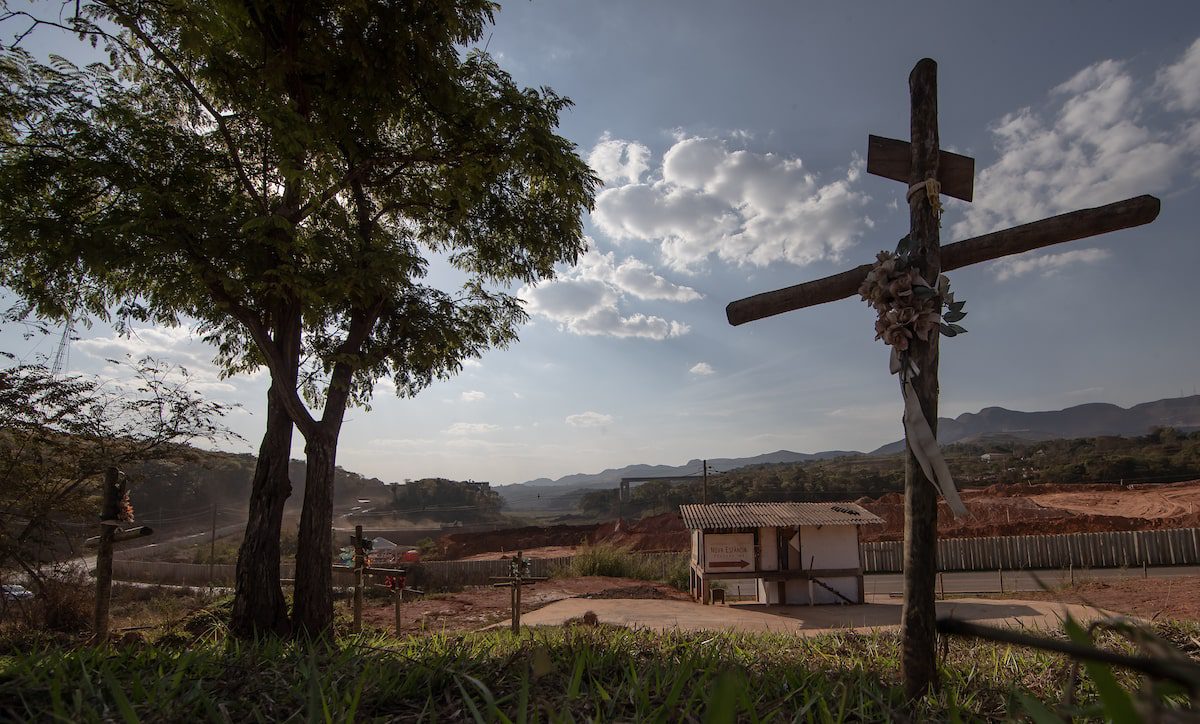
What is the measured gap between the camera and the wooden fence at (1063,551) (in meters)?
23.0

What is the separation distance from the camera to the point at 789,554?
17.7m

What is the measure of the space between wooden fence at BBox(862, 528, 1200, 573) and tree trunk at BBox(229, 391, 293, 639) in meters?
23.8

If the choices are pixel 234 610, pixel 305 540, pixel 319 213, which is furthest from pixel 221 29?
pixel 234 610

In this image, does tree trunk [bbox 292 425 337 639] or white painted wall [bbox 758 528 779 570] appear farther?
white painted wall [bbox 758 528 779 570]

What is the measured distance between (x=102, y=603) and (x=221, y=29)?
625 cm

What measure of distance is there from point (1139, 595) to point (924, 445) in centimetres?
1536

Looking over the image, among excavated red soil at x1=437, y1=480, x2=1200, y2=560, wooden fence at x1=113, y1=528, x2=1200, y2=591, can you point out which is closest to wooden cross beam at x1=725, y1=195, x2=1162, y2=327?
wooden fence at x1=113, y1=528, x2=1200, y2=591

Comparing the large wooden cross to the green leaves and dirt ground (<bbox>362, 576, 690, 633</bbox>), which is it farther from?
dirt ground (<bbox>362, 576, 690, 633</bbox>)

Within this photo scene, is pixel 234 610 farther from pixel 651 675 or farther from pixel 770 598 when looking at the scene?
pixel 770 598

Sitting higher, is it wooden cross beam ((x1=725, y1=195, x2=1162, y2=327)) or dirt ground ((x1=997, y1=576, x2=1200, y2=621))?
wooden cross beam ((x1=725, y1=195, x2=1162, y2=327))

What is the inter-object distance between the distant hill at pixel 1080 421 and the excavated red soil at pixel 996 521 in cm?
10092

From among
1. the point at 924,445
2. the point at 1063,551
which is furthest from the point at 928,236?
the point at 1063,551

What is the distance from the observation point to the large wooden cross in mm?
3041

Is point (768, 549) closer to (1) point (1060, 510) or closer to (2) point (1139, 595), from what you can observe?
(2) point (1139, 595)
